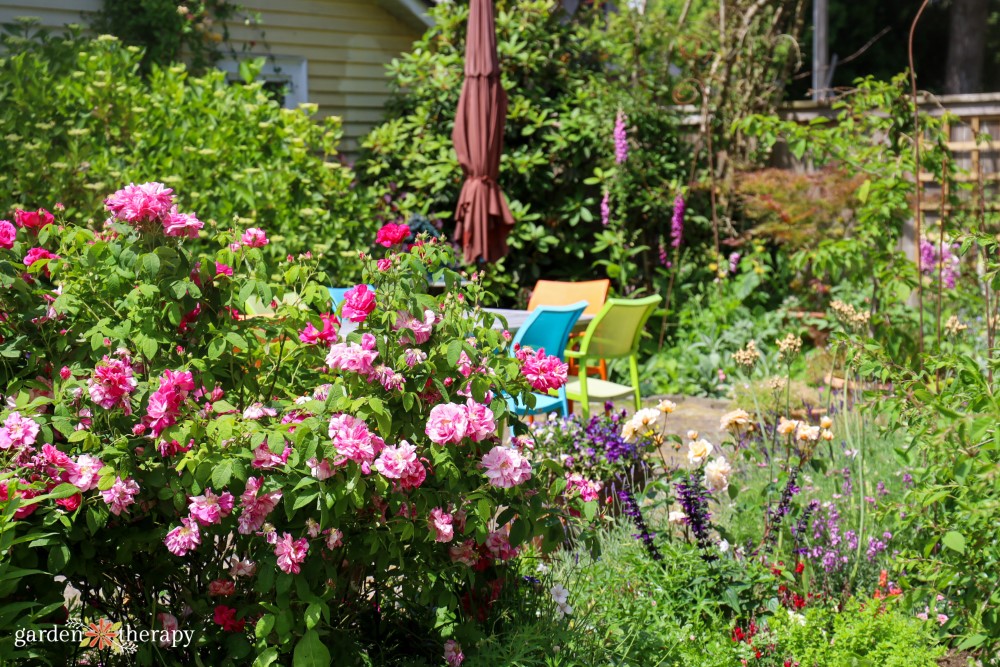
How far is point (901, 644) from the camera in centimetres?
259

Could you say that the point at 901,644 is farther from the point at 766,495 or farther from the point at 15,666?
the point at 15,666

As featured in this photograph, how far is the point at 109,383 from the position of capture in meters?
2.23

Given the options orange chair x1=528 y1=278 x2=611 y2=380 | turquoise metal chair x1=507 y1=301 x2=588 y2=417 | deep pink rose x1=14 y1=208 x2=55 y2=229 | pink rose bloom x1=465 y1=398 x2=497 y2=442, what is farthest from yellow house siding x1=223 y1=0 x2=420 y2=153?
pink rose bloom x1=465 y1=398 x2=497 y2=442

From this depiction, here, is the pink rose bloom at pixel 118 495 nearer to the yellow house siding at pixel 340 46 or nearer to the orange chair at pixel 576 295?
the orange chair at pixel 576 295

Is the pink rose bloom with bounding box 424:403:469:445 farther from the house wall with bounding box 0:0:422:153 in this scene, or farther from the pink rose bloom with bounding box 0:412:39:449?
the house wall with bounding box 0:0:422:153

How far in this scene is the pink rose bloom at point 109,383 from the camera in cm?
222

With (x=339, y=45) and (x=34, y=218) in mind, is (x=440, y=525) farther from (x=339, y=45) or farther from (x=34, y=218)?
(x=339, y=45)

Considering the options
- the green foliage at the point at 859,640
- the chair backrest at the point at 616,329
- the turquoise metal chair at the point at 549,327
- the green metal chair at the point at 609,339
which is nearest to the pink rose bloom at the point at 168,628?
the green foliage at the point at 859,640

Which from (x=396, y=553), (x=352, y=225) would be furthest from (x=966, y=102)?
(x=396, y=553)

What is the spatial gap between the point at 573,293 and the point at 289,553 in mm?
4461

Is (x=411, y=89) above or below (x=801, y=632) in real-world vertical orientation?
above

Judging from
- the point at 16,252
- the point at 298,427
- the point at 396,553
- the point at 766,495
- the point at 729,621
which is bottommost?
the point at 729,621

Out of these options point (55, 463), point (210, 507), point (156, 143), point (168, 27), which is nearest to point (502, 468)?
point (210, 507)

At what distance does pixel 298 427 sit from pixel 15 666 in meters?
0.85
